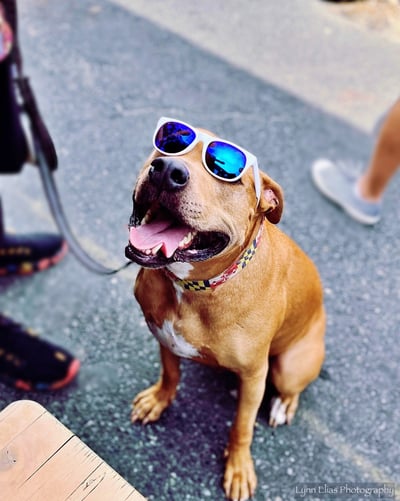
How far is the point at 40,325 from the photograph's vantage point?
9.25 ft

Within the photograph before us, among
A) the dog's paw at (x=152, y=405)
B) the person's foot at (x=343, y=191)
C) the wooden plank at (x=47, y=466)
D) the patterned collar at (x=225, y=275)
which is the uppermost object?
the patterned collar at (x=225, y=275)

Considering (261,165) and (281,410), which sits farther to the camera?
(261,165)

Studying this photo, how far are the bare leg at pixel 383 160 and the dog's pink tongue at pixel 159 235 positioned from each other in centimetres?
187

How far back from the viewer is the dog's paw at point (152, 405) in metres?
2.46

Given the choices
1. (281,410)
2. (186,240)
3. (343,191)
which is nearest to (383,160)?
(343,191)

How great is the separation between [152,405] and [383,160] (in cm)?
178

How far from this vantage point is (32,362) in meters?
2.58

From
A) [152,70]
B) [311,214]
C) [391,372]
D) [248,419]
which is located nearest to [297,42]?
[152,70]

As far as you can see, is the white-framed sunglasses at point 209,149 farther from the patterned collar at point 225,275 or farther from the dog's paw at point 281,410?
the dog's paw at point 281,410

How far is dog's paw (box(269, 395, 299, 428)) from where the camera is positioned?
2520mm

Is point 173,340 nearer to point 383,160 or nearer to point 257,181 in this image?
point 257,181

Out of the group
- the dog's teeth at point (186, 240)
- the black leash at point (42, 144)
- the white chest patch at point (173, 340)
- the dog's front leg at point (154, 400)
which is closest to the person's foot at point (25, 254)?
the black leash at point (42, 144)

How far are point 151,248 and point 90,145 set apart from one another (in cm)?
223

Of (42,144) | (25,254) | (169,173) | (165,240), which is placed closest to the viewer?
(169,173)
